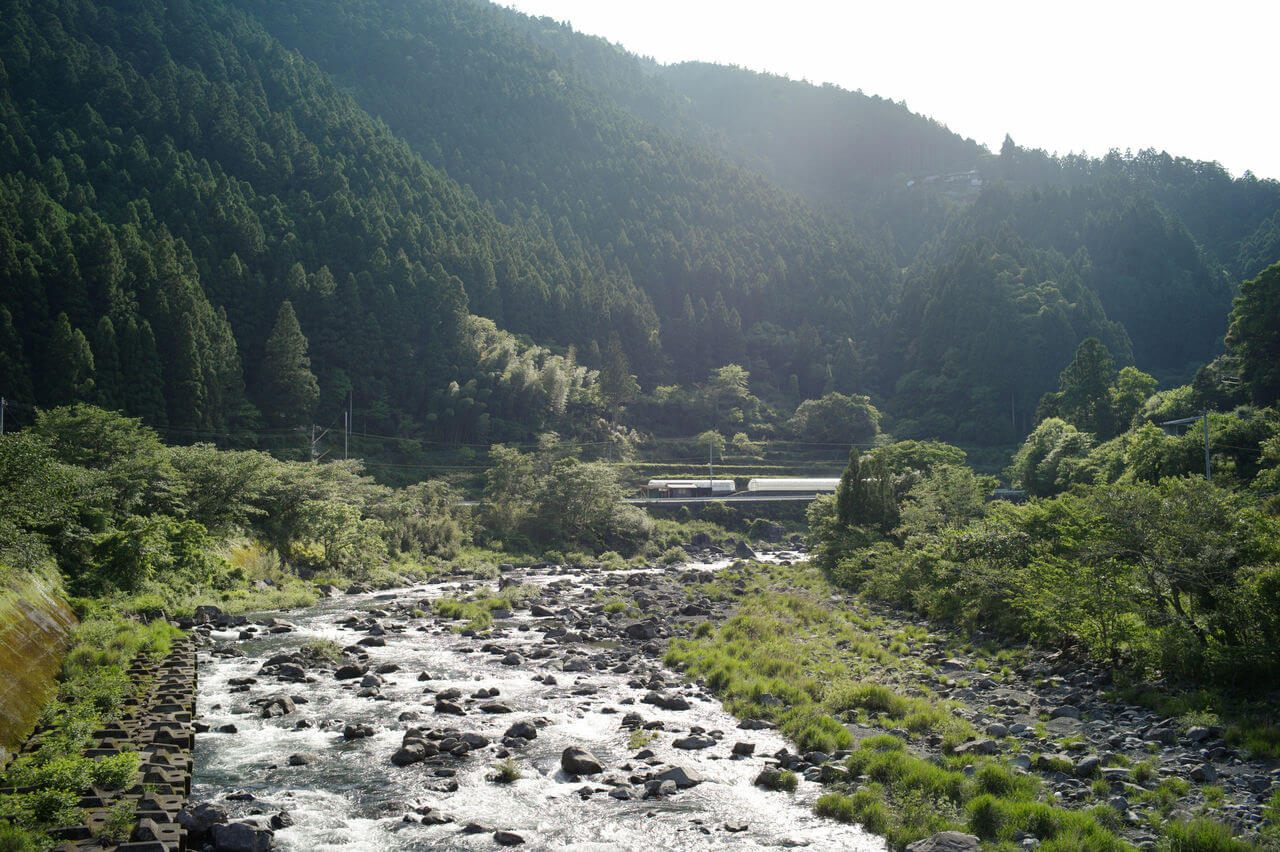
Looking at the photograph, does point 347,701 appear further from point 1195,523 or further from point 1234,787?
point 1195,523

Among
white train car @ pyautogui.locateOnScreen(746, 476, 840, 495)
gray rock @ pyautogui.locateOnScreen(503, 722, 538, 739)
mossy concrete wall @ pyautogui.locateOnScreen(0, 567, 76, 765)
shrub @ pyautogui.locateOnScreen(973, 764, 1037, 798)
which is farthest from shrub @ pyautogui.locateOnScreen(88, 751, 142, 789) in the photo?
white train car @ pyautogui.locateOnScreen(746, 476, 840, 495)

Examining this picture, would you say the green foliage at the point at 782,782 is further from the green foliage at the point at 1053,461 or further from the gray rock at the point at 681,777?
the green foliage at the point at 1053,461

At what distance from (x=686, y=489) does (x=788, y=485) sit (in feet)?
38.9

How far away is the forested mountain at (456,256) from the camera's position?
68.5 meters

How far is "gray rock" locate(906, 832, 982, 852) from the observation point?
1084 cm

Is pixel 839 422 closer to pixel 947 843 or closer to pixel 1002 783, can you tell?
pixel 1002 783

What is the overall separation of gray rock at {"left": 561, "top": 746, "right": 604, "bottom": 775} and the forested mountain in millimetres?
57804

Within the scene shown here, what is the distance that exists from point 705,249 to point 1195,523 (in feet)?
460

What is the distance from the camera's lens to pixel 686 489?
271 ft

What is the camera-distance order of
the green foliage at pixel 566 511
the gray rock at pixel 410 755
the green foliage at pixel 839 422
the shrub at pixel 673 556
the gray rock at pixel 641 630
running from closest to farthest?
1. the gray rock at pixel 410 755
2. the gray rock at pixel 641 630
3. the shrub at pixel 673 556
4. the green foliage at pixel 566 511
5. the green foliage at pixel 839 422

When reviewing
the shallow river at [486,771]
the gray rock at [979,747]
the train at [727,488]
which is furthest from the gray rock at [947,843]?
the train at [727,488]

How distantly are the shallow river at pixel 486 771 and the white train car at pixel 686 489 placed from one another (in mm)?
58213

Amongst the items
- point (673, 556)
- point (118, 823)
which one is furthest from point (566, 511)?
→ point (118, 823)

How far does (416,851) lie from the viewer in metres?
11.6
